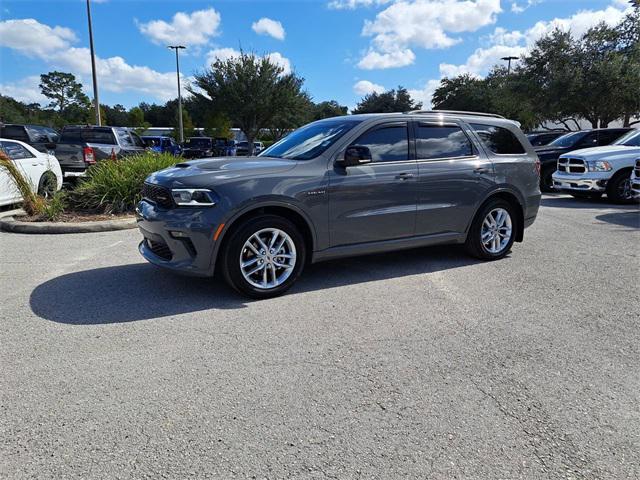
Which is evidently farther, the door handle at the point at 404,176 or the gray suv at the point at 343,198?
the door handle at the point at 404,176

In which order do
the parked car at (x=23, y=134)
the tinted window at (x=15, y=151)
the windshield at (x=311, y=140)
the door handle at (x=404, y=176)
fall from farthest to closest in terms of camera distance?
the parked car at (x=23, y=134), the tinted window at (x=15, y=151), the door handle at (x=404, y=176), the windshield at (x=311, y=140)

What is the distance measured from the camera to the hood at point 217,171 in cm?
440

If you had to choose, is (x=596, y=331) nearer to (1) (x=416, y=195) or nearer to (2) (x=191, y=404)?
(1) (x=416, y=195)

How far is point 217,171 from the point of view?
14.9 ft

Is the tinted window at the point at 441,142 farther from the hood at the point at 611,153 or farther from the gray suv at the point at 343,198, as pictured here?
the hood at the point at 611,153

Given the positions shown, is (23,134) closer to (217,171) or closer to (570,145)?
(217,171)

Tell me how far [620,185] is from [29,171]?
517 inches

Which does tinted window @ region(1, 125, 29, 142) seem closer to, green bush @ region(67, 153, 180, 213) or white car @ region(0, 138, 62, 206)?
white car @ region(0, 138, 62, 206)

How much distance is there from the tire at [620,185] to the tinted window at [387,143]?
8486mm

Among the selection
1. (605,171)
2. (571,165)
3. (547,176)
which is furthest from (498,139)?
(547,176)

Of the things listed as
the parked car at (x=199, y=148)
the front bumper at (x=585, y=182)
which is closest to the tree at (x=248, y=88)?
the parked car at (x=199, y=148)

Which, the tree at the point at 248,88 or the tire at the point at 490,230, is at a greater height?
the tree at the point at 248,88

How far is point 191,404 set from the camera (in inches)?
111

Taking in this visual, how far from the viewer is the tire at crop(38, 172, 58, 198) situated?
10047 mm
